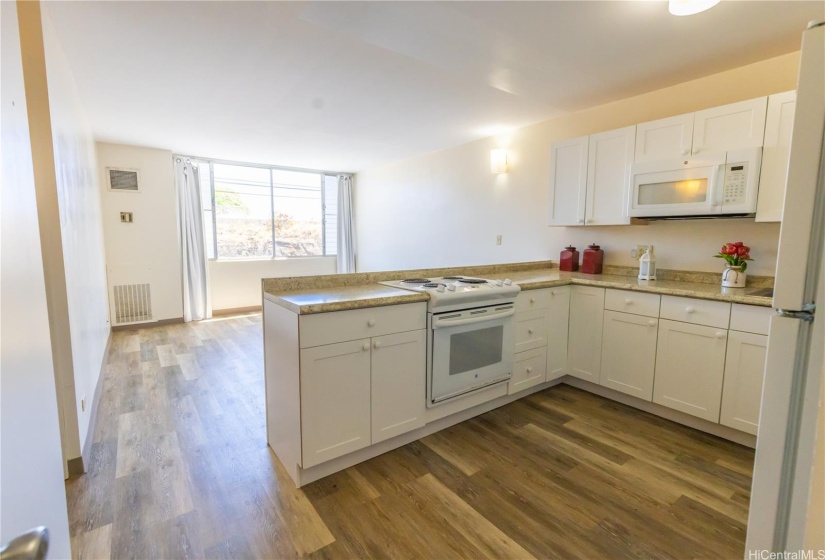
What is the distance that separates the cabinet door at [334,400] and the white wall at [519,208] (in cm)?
253

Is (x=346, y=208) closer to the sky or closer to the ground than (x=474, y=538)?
closer to the sky

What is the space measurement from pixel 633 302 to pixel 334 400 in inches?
83.3

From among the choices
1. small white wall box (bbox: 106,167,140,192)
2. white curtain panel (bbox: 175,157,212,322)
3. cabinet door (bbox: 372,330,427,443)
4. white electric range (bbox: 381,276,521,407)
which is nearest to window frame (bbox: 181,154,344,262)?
white curtain panel (bbox: 175,157,212,322)

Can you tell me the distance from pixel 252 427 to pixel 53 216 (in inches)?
62.2

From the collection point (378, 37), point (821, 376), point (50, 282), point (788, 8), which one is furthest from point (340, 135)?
point (821, 376)

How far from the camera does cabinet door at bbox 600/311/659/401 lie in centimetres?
253

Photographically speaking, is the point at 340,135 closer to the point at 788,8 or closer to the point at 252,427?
the point at 252,427

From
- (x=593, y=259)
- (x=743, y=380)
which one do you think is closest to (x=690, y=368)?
(x=743, y=380)

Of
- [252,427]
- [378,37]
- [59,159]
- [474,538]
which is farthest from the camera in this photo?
[252,427]

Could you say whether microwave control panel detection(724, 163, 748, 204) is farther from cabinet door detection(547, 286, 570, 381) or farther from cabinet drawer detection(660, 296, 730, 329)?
cabinet door detection(547, 286, 570, 381)

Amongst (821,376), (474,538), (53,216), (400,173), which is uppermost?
(400,173)

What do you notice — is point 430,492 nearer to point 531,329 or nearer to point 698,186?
point 531,329

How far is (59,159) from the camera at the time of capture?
2.01 meters

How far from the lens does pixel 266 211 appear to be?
6094mm
